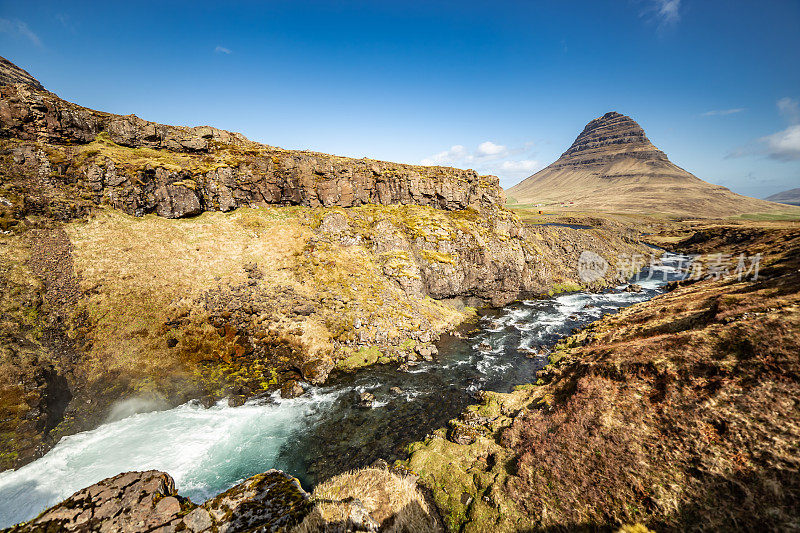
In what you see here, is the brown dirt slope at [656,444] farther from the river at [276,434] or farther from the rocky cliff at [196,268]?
the rocky cliff at [196,268]

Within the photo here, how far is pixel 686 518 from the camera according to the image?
1038 cm

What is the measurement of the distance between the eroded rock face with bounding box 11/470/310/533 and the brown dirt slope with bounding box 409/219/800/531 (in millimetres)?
8981

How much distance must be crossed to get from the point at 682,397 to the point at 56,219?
184 feet

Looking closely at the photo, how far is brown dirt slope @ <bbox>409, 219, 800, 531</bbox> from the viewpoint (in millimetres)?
10508

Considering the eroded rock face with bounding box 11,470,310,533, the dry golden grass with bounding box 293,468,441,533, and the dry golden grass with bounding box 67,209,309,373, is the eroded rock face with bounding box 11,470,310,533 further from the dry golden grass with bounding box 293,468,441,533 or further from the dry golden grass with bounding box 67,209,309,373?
the dry golden grass with bounding box 67,209,309,373

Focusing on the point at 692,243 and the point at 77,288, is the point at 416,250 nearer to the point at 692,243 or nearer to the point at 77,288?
the point at 77,288

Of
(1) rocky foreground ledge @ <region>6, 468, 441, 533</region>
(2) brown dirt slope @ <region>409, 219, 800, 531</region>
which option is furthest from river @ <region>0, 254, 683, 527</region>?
(1) rocky foreground ledge @ <region>6, 468, 441, 533</region>

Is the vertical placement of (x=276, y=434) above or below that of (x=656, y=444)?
below

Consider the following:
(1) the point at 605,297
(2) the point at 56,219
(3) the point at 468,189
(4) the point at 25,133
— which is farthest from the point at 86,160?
(1) the point at 605,297

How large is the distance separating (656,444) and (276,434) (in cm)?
2364

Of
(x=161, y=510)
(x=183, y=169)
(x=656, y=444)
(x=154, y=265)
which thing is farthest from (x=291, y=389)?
(x=183, y=169)

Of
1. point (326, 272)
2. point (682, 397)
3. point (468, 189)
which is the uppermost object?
point (468, 189)

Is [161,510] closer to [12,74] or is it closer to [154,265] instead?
[154,265]

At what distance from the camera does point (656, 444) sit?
13.2m
